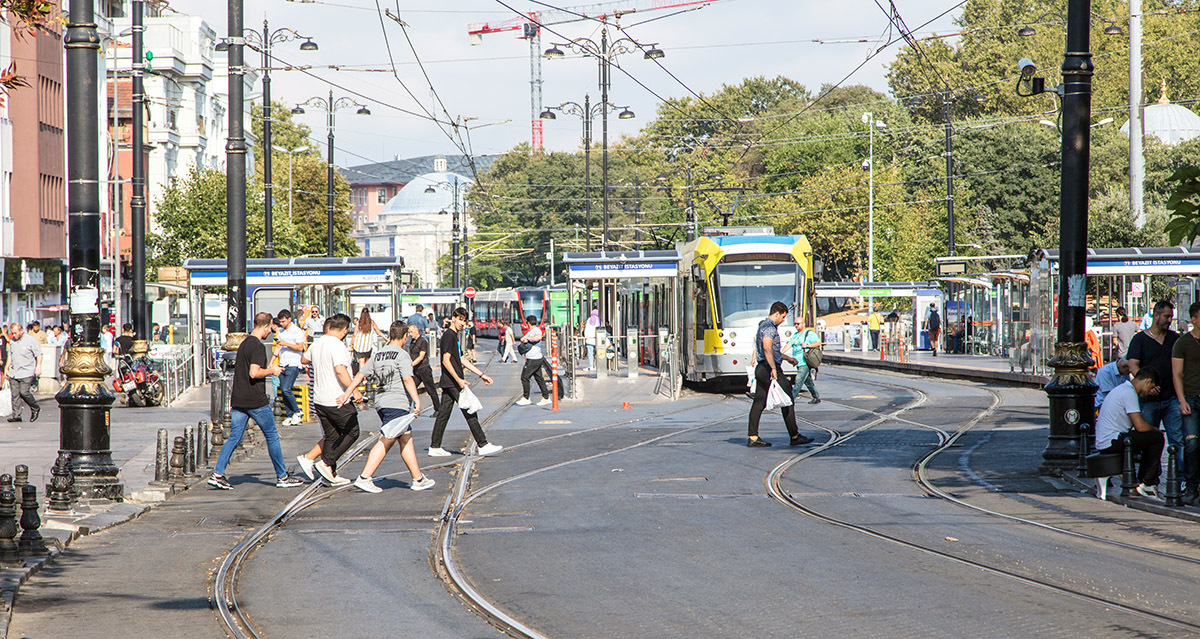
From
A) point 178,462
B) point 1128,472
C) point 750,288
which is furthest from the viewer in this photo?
point 750,288

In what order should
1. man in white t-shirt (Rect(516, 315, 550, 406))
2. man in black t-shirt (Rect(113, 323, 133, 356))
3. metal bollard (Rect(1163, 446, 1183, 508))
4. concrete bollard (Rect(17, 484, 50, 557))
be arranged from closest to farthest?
concrete bollard (Rect(17, 484, 50, 557))
metal bollard (Rect(1163, 446, 1183, 508))
man in white t-shirt (Rect(516, 315, 550, 406))
man in black t-shirt (Rect(113, 323, 133, 356))

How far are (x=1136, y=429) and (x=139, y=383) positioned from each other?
19.7 metres

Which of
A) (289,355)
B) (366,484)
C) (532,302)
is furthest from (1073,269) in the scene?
(532,302)

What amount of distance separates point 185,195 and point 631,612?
148ft

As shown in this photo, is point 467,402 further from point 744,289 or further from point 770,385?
point 744,289

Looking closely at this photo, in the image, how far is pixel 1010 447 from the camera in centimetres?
1738

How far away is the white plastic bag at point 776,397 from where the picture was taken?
57.3ft

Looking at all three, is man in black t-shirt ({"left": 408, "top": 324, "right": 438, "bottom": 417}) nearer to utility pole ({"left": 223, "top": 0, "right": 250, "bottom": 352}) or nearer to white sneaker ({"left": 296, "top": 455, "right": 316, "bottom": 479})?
utility pole ({"left": 223, "top": 0, "right": 250, "bottom": 352})

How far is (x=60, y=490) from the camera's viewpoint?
1220cm

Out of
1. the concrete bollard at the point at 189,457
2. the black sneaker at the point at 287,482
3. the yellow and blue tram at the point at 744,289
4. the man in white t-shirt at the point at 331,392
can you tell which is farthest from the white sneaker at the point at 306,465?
the yellow and blue tram at the point at 744,289

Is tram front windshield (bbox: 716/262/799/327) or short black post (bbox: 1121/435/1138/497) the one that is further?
tram front windshield (bbox: 716/262/799/327)

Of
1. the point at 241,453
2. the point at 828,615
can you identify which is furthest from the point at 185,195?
the point at 828,615

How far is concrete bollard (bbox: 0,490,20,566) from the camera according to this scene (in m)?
9.42

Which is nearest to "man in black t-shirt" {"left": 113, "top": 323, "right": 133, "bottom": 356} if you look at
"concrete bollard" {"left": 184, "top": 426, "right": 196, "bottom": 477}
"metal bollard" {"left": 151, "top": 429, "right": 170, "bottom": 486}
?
"concrete bollard" {"left": 184, "top": 426, "right": 196, "bottom": 477}
